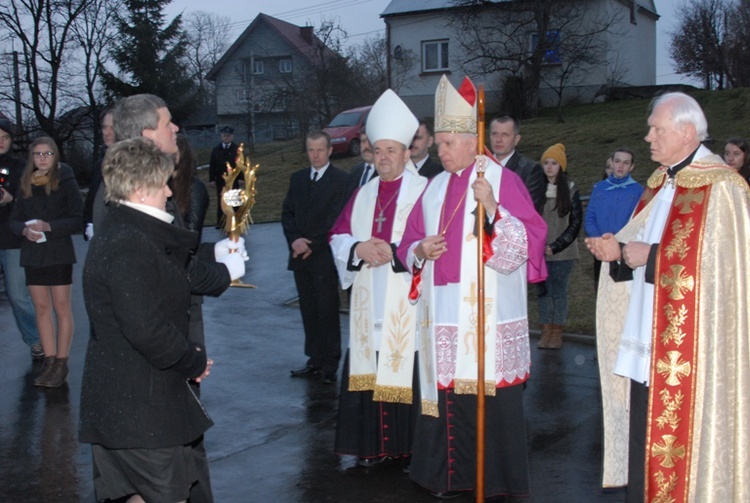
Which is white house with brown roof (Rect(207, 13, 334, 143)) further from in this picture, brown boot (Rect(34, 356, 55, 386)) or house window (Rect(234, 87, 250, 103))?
brown boot (Rect(34, 356, 55, 386))

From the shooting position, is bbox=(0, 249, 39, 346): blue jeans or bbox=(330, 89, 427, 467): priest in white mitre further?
bbox=(0, 249, 39, 346): blue jeans

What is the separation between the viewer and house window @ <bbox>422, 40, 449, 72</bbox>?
37.7 metres

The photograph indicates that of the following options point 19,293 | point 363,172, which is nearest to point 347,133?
point 19,293

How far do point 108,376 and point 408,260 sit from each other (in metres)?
2.14

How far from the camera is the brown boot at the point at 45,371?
7590 mm

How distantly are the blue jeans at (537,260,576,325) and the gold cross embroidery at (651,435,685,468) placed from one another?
4.40m

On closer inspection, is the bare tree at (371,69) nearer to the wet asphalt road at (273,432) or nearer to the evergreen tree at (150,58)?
the evergreen tree at (150,58)

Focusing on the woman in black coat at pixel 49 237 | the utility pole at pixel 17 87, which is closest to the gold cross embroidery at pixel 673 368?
the woman in black coat at pixel 49 237

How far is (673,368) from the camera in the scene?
4.11 metres

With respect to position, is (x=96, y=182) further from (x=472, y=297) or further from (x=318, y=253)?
(x=472, y=297)

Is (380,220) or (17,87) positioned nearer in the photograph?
(380,220)

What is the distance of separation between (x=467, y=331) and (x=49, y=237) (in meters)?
4.08

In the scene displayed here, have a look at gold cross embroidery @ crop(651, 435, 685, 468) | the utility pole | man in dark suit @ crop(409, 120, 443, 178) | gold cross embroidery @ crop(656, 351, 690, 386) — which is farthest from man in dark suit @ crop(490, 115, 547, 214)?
the utility pole

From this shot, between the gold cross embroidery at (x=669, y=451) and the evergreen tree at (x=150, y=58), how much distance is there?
35.5 meters
